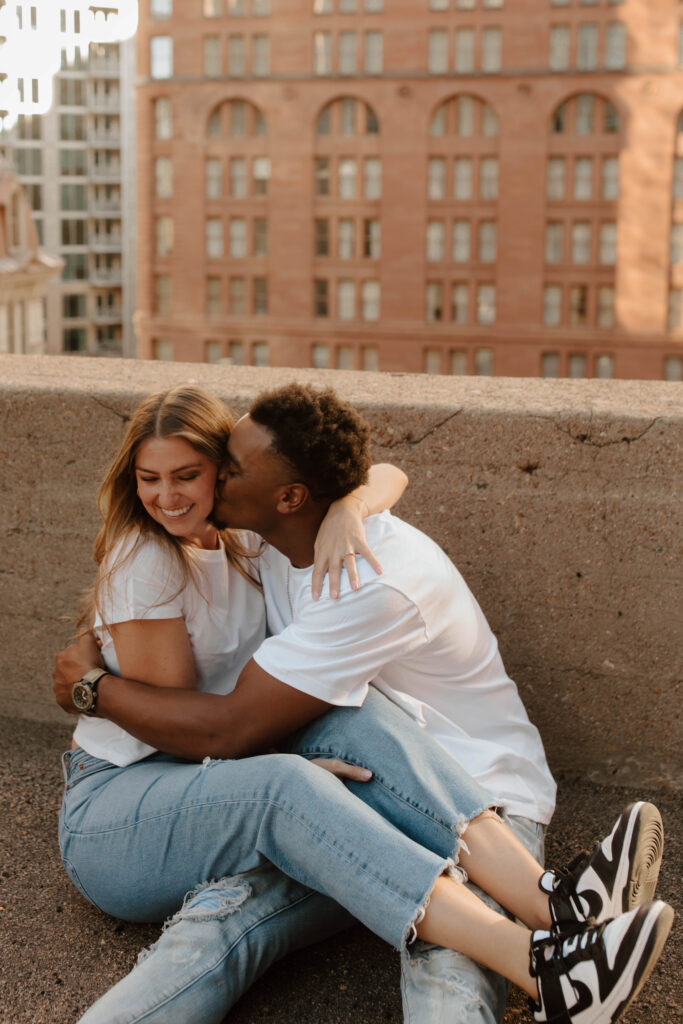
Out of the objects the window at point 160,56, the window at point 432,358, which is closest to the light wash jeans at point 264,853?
the window at point 432,358

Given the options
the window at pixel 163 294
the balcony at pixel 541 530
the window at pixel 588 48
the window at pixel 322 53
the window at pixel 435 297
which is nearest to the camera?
the balcony at pixel 541 530

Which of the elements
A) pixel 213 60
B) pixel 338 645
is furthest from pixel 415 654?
pixel 213 60

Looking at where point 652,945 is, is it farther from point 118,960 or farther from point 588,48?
point 588,48

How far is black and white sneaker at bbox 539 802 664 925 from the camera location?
1.88 metres

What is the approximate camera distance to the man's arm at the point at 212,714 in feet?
6.90

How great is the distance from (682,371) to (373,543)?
52410mm

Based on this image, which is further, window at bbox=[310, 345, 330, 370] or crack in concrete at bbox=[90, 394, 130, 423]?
window at bbox=[310, 345, 330, 370]

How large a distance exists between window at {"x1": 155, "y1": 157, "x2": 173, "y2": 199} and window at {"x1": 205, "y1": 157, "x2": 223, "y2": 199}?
180 centimetres

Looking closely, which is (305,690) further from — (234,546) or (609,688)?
(609,688)

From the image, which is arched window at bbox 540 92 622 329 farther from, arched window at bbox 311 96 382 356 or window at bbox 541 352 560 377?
arched window at bbox 311 96 382 356

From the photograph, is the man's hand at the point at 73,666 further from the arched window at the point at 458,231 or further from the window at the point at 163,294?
the window at the point at 163,294

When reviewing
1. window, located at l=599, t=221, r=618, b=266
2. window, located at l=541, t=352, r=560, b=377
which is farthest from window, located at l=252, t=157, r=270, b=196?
window, located at l=599, t=221, r=618, b=266

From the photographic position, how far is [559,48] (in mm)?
52688

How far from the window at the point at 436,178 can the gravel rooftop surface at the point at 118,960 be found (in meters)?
54.3
